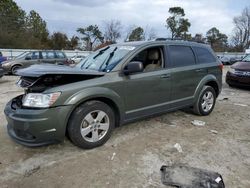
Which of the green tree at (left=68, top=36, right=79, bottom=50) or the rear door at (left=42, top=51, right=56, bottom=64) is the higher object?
the green tree at (left=68, top=36, right=79, bottom=50)

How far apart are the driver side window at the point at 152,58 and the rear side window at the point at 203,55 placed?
1129 millimetres

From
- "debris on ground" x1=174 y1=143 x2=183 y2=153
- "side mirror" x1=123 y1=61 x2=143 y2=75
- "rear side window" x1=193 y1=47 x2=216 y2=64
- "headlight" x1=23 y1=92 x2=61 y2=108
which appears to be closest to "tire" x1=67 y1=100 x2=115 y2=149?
"headlight" x1=23 y1=92 x2=61 y2=108

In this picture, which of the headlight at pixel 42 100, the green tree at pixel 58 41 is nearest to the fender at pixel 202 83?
the headlight at pixel 42 100

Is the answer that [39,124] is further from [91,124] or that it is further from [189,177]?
[189,177]

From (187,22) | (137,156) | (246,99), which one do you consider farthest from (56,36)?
(137,156)

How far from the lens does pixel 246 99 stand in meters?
7.87

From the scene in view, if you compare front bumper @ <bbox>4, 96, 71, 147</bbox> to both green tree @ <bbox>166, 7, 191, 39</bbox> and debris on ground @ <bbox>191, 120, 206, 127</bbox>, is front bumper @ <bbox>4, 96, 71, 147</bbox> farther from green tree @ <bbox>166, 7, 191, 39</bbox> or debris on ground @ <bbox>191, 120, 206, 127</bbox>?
green tree @ <bbox>166, 7, 191, 39</bbox>

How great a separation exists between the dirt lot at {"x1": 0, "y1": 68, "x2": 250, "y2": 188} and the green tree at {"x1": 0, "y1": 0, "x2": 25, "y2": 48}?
31546 mm

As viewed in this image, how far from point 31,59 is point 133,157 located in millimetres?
12631

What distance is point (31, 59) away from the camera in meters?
14.6

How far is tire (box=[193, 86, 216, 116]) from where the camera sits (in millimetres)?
5570

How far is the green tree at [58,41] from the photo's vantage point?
44.3 meters

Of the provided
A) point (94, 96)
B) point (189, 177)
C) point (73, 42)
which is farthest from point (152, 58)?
point (73, 42)

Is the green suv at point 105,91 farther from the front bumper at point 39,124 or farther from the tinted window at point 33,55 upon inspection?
the tinted window at point 33,55
